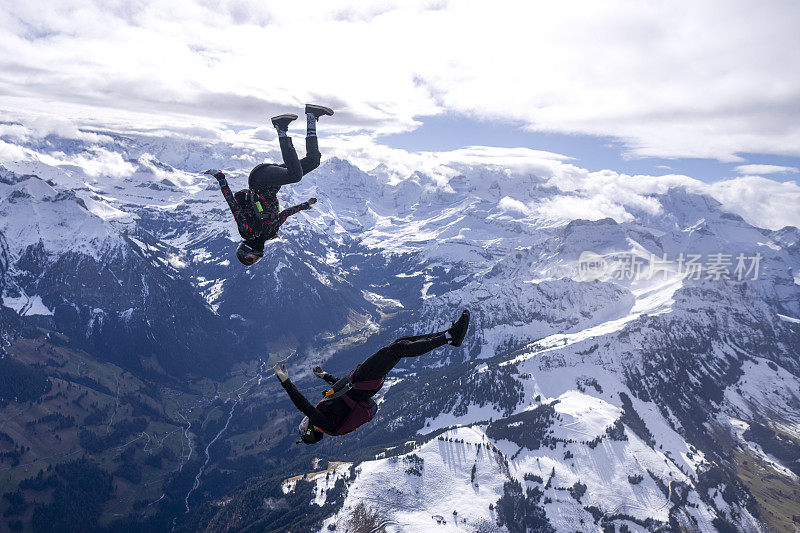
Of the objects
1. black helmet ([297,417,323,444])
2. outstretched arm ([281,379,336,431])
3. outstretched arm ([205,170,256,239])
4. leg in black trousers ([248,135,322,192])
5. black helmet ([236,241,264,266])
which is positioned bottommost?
black helmet ([297,417,323,444])

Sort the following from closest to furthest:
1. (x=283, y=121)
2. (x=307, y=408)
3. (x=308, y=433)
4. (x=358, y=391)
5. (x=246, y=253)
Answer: (x=307, y=408) → (x=308, y=433) → (x=358, y=391) → (x=283, y=121) → (x=246, y=253)

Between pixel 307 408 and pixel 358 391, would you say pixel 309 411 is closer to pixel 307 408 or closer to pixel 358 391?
pixel 307 408

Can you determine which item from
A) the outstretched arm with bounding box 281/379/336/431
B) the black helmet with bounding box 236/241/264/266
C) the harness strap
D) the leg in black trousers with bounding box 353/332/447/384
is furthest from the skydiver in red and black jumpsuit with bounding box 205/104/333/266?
the leg in black trousers with bounding box 353/332/447/384

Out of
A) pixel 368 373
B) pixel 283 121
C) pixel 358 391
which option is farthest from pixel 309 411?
pixel 283 121

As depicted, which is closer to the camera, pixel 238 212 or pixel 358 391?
pixel 358 391

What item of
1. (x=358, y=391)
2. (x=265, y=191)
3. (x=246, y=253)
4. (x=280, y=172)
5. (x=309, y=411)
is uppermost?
(x=280, y=172)

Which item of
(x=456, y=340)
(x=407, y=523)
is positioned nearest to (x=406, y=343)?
(x=456, y=340)

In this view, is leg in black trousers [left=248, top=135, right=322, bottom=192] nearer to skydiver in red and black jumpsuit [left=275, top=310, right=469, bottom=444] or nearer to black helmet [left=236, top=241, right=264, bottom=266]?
black helmet [left=236, top=241, right=264, bottom=266]
